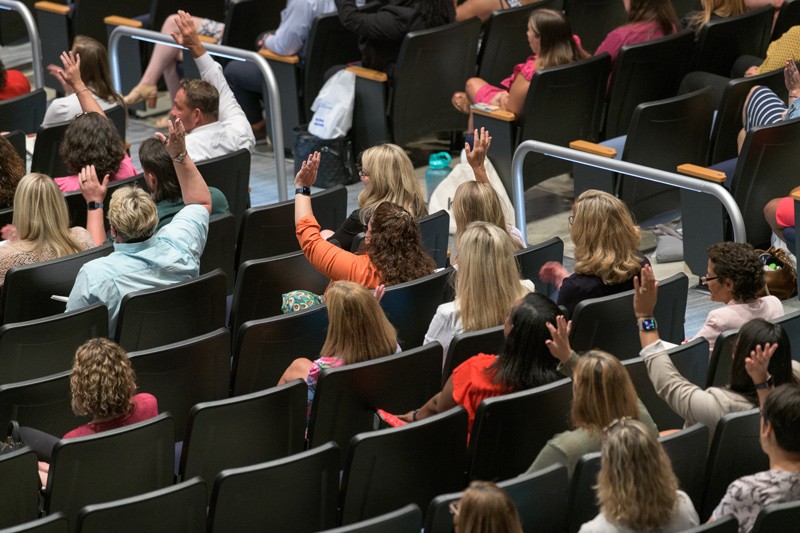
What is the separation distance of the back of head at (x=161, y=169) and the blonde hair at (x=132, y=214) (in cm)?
56

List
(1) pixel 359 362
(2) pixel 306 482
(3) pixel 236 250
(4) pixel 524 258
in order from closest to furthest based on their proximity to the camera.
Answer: (2) pixel 306 482, (1) pixel 359 362, (4) pixel 524 258, (3) pixel 236 250

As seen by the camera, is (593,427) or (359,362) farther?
(359,362)

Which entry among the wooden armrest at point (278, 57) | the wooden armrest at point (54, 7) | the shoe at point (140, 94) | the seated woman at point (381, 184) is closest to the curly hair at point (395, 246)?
the seated woman at point (381, 184)

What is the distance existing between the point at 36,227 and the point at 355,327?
1.49 m

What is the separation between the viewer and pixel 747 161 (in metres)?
5.30

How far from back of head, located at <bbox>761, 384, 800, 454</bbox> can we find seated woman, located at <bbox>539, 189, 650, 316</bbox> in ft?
3.99

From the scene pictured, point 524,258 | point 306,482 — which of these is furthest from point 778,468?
point 524,258

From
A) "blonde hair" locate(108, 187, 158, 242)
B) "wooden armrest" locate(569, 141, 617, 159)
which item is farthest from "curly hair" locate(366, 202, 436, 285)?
"wooden armrest" locate(569, 141, 617, 159)

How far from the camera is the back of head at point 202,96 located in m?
5.77

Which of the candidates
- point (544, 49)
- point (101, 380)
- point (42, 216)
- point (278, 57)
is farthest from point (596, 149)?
point (101, 380)

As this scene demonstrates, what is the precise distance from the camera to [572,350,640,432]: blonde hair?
3227mm

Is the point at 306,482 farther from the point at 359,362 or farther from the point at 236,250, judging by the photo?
the point at 236,250

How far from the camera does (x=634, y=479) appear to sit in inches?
115

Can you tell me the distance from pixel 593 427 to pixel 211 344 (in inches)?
49.8
